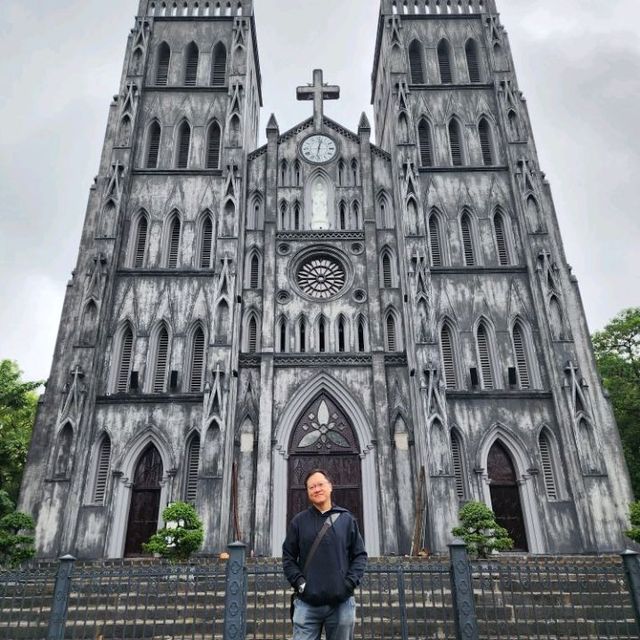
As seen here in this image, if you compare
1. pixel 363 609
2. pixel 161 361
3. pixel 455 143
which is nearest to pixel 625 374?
pixel 455 143

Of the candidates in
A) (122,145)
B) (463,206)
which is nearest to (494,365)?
(463,206)

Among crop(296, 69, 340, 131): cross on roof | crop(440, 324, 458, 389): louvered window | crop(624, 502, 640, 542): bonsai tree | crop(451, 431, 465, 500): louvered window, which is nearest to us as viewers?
crop(624, 502, 640, 542): bonsai tree

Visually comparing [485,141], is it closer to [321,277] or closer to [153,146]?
[321,277]

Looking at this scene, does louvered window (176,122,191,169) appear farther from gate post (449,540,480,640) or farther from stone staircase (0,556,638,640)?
gate post (449,540,480,640)

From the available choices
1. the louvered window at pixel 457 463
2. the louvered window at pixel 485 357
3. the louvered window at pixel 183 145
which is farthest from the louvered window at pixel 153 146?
the louvered window at pixel 457 463

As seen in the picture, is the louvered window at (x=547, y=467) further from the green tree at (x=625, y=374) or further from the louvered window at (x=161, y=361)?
the louvered window at (x=161, y=361)

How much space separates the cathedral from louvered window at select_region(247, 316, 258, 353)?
49mm

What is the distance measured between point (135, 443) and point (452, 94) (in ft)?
58.5

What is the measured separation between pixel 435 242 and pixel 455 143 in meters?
4.70

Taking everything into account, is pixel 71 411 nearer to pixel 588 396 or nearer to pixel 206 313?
pixel 206 313

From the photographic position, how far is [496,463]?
716 inches

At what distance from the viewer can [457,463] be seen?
707 inches

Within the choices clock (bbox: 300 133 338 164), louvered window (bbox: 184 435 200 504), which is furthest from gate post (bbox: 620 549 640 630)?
clock (bbox: 300 133 338 164)

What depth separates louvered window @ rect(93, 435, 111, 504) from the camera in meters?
17.2
